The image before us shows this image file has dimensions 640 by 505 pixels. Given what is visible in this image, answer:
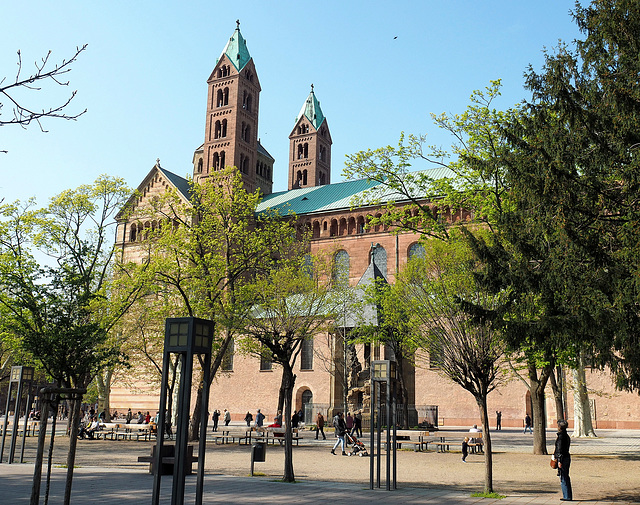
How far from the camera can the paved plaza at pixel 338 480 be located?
1101 centimetres

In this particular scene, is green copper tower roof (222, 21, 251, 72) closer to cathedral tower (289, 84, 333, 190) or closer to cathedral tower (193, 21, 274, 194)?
cathedral tower (193, 21, 274, 194)

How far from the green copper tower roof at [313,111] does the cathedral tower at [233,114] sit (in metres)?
15.2

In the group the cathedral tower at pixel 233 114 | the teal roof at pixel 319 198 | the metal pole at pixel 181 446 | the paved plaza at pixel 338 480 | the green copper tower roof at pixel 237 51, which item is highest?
the green copper tower roof at pixel 237 51

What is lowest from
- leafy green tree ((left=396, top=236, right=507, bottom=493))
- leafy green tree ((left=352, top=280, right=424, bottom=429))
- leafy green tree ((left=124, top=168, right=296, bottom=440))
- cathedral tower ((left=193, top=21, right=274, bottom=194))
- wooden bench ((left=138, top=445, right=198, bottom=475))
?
wooden bench ((left=138, top=445, right=198, bottom=475))

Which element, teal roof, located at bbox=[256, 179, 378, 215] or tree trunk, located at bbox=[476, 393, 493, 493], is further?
teal roof, located at bbox=[256, 179, 378, 215]

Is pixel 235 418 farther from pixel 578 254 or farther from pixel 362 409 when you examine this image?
pixel 578 254


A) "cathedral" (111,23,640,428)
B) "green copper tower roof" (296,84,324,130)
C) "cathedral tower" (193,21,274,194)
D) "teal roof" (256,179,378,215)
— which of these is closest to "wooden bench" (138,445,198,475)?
"cathedral" (111,23,640,428)

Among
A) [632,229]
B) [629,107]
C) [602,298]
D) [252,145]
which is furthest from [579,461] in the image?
[252,145]

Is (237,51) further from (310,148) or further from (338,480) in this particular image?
(338,480)

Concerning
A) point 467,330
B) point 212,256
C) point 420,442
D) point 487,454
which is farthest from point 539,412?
point 212,256

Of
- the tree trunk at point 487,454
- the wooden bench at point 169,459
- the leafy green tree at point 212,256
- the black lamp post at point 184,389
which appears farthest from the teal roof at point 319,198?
the black lamp post at point 184,389

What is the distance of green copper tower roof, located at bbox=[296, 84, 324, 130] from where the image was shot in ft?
254

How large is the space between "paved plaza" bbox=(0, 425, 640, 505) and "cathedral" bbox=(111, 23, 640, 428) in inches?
412

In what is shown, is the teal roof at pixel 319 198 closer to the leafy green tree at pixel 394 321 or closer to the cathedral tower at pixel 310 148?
the cathedral tower at pixel 310 148
